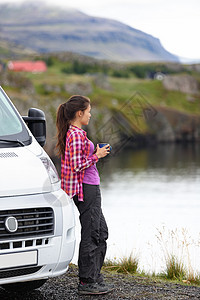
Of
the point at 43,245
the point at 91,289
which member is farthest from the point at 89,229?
the point at 43,245

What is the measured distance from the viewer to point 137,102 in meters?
6.64

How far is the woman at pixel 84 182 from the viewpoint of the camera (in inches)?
215

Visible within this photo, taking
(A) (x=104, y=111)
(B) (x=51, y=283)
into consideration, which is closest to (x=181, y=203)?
(B) (x=51, y=283)

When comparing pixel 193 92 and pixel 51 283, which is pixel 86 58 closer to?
pixel 193 92

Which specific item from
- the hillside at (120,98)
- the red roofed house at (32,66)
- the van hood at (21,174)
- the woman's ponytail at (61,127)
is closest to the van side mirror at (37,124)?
the woman's ponytail at (61,127)

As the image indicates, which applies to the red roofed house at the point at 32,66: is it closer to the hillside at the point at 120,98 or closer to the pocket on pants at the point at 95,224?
the hillside at the point at 120,98

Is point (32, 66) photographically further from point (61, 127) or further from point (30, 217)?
point (30, 217)

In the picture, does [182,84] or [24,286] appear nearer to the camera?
[24,286]

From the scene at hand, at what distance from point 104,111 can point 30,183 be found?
233 ft

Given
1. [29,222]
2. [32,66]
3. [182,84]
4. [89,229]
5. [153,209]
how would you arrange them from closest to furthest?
[29,222] → [89,229] → [153,209] → [182,84] → [32,66]

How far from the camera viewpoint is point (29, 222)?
15.0 feet

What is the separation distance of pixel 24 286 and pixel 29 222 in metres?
1.46

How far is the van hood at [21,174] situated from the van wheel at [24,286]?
1387 millimetres

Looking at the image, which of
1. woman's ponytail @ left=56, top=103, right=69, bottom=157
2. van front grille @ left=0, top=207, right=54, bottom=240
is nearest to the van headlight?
van front grille @ left=0, top=207, right=54, bottom=240
